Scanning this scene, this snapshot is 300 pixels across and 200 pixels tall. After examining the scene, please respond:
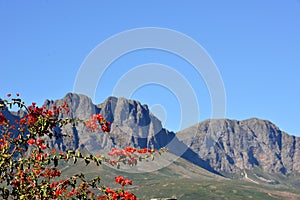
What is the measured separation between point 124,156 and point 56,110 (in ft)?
12.8

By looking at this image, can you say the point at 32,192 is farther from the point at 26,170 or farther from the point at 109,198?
the point at 109,198

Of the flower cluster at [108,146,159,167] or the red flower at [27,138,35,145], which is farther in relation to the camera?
the flower cluster at [108,146,159,167]

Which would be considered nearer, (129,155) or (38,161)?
(38,161)

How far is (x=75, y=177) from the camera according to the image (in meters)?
20.0

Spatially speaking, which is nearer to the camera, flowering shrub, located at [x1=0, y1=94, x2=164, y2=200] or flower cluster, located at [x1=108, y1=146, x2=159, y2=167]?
flowering shrub, located at [x1=0, y1=94, x2=164, y2=200]

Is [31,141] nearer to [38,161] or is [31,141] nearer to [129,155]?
[38,161]

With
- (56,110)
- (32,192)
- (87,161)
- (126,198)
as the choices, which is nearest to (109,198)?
(126,198)

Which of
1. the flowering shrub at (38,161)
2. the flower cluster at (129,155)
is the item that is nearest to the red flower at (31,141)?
the flowering shrub at (38,161)

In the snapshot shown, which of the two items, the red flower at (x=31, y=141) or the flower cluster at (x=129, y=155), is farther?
the flower cluster at (x=129, y=155)

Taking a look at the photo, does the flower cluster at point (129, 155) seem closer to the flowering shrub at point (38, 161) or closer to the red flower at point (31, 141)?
the flowering shrub at point (38, 161)

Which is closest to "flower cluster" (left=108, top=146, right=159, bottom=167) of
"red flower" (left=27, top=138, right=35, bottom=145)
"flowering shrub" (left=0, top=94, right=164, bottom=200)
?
"flowering shrub" (left=0, top=94, right=164, bottom=200)

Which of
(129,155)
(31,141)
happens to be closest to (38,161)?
(31,141)

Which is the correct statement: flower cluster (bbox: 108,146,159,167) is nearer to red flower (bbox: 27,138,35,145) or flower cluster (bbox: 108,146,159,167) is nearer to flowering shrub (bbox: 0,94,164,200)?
flowering shrub (bbox: 0,94,164,200)

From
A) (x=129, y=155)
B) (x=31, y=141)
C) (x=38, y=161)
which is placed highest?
(x=129, y=155)
